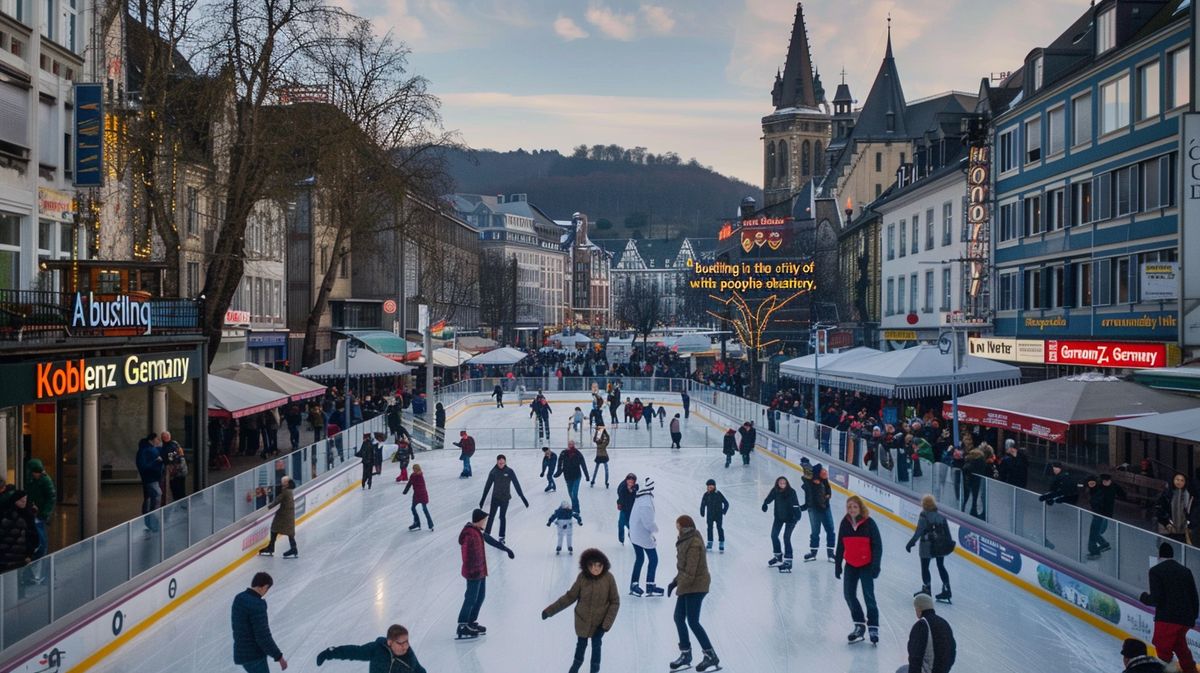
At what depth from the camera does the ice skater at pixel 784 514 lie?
14953 mm

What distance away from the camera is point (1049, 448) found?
2675 centimetres

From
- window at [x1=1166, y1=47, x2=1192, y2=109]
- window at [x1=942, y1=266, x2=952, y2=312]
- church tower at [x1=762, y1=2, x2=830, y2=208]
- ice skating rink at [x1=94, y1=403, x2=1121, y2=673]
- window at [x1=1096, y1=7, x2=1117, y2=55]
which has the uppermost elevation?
church tower at [x1=762, y1=2, x2=830, y2=208]

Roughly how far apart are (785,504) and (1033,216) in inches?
734

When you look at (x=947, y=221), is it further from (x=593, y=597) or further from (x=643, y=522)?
(x=593, y=597)

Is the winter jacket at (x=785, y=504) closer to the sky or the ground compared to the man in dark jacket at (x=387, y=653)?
closer to the ground

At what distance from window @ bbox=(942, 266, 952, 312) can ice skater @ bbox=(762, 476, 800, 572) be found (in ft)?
80.1

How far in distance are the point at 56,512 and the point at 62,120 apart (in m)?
7.27

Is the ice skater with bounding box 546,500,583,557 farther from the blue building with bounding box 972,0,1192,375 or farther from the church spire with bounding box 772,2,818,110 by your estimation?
the church spire with bounding box 772,2,818,110

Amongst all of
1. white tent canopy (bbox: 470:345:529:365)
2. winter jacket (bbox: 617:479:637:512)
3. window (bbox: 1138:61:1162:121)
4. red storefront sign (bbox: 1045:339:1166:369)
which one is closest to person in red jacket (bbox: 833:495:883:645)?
winter jacket (bbox: 617:479:637:512)

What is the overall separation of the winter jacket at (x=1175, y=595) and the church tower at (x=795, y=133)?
107501 millimetres

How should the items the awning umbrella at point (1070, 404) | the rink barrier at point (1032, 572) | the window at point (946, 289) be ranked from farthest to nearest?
the window at point (946, 289) < the awning umbrella at point (1070, 404) < the rink barrier at point (1032, 572)

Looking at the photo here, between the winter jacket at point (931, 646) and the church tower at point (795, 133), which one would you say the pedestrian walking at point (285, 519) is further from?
the church tower at point (795, 133)

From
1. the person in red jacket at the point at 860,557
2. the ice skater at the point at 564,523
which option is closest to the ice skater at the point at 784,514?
the ice skater at the point at 564,523

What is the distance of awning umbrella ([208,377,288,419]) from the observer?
2127cm
